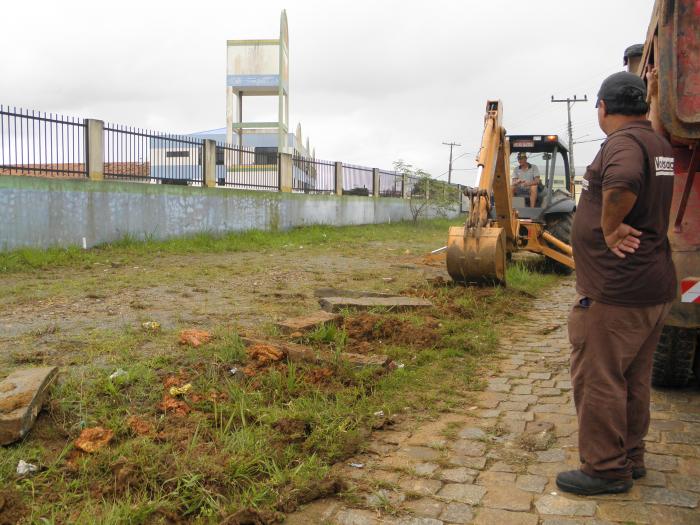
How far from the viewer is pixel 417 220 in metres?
26.2

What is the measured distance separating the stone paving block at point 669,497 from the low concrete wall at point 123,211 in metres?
10.3

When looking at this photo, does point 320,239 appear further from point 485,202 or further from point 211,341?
point 211,341

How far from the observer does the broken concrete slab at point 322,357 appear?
Result: 4594 millimetres

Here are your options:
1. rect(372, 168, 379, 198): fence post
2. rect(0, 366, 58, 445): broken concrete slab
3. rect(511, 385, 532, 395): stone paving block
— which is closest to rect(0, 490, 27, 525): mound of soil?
rect(0, 366, 58, 445): broken concrete slab

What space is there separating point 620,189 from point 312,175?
58.5 ft

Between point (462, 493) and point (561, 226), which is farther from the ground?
point (561, 226)

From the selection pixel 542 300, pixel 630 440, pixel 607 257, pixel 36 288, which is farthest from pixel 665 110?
pixel 36 288

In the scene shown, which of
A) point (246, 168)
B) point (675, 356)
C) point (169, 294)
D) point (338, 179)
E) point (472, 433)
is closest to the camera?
point (472, 433)

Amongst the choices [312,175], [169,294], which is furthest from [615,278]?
[312,175]

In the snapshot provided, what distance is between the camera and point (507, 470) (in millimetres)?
3324

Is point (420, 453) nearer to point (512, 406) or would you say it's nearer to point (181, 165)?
point (512, 406)

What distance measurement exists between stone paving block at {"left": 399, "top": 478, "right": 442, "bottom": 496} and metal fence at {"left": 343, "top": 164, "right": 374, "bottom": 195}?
19.4 m

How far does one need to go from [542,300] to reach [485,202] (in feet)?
5.61

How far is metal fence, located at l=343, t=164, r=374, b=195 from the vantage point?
22406mm
